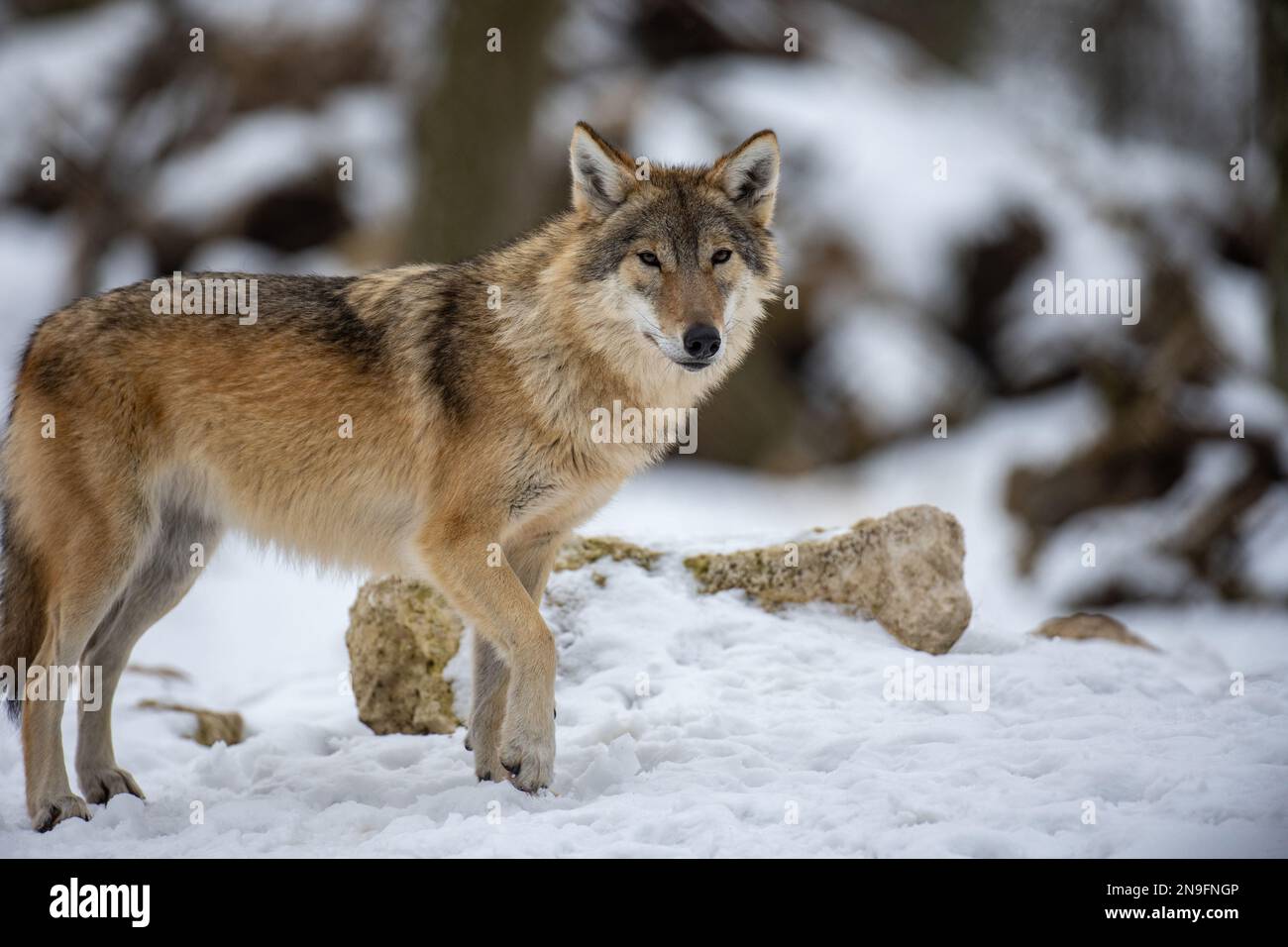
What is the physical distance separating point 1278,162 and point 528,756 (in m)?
9.63

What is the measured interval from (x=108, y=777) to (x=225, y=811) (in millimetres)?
704

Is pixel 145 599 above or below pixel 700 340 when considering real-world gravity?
below

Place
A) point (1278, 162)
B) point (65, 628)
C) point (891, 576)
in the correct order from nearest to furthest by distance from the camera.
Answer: point (65, 628) → point (891, 576) → point (1278, 162)

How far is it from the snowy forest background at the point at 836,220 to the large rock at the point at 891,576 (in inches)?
110

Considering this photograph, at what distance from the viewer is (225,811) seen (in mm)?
4363

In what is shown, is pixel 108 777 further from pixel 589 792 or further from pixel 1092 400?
pixel 1092 400

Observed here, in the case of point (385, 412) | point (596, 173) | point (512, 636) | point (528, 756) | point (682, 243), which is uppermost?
point (596, 173)

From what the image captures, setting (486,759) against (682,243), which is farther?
(486,759)

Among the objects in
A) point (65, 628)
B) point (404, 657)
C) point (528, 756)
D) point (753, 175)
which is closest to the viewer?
point (528, 756)

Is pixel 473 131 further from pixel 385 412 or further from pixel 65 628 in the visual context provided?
pixel 65 628

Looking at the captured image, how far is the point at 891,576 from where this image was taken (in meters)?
5.61

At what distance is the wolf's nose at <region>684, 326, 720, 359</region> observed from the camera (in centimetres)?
434

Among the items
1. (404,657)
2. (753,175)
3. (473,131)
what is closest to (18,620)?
(404,657)
